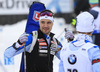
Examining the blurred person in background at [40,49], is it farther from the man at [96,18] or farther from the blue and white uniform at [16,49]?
the man at [96,18]

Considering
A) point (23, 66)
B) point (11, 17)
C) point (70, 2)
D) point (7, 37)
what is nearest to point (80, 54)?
point (23, 66)

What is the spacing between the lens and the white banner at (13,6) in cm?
643

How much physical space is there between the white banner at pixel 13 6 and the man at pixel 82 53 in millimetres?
4390

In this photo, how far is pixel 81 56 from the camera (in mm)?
2221

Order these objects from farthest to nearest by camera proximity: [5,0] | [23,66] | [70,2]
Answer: [70,2] → [5,0] → [23,66]

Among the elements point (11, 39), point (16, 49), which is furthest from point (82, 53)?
point (11, 39)

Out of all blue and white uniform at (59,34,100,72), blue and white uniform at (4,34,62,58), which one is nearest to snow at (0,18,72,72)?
blue and white uniform at (4,34,62,58)

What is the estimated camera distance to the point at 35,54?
2.93 meters

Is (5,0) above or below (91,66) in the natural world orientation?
above

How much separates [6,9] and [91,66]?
15.6ft

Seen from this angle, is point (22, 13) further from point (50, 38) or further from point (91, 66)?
point (91, 66)

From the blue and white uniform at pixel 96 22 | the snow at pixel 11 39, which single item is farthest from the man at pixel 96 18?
the snow at pixel 11 39

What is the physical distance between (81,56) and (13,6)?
4.82 metres

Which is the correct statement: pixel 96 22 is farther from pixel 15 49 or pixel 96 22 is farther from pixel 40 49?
pixel 15 49
